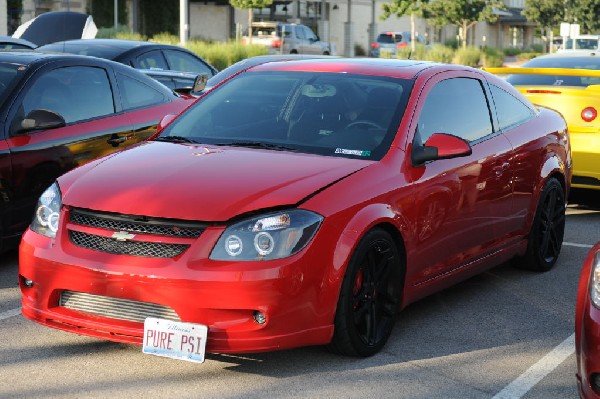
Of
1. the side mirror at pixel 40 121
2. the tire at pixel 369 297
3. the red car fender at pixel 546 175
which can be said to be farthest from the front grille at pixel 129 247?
the red car fender at pixel 546 175

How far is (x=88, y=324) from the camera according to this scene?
5.46m

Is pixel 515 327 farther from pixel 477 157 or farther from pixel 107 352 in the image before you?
pixel 107 352

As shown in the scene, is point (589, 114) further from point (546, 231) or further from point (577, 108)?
point (546, 231)

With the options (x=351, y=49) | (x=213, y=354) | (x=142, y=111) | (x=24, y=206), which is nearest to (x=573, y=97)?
(x=142, y=111)

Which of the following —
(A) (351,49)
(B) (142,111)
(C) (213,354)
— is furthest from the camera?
(A) (351,49)

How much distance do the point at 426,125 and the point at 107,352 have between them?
2.23 meters

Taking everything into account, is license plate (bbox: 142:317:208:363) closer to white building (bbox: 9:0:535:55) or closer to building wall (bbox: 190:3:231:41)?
white building (bbox: 9:0:535:55)

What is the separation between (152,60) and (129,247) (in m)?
9.60

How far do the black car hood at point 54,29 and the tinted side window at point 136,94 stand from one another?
10896mm

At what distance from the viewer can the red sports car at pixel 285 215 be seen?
528 centimetres

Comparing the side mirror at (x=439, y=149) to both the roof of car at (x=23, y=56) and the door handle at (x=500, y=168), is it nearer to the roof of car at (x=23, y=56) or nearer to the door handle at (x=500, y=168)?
the door handle at (x=500, y=168)

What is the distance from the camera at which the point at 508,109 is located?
7.89 meters

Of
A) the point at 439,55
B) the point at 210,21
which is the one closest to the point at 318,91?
the point at 439,55

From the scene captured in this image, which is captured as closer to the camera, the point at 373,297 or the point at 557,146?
the point at 373,297
